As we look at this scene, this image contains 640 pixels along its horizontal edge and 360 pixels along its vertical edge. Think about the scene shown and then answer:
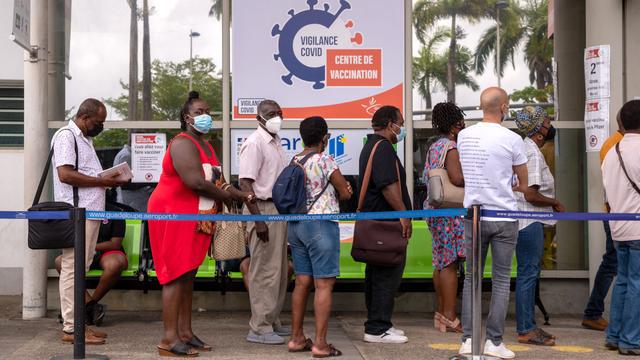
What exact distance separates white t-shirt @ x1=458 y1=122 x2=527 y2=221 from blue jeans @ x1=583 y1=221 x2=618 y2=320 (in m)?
1.85

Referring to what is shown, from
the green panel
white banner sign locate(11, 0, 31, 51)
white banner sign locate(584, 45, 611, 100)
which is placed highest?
white banner sign locate(11, 0, 31, 51)

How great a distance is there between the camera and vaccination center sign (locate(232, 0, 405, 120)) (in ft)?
30.1

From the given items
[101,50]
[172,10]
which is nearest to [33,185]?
[101,50]

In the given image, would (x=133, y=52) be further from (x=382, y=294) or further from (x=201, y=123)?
(x=382, y=294)

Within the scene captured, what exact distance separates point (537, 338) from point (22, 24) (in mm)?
5138

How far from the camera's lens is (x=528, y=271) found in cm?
749

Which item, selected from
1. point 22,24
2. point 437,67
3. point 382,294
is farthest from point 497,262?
point 22,24

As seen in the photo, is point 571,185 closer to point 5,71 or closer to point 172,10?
point 172,10

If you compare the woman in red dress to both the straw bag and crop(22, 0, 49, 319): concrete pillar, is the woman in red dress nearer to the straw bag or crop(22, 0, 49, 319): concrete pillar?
the straw bag

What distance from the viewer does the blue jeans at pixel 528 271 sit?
7.45m

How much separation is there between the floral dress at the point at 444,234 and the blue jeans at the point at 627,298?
1.29 meters

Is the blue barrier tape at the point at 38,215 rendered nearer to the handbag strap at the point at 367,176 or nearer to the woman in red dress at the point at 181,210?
the woman in red dress at the point at 181,210

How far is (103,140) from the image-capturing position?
30.1ft

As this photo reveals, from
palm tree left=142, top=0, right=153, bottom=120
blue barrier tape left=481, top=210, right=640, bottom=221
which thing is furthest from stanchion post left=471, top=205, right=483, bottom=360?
palm tree left=142, top=0, right=153, bottom=120
